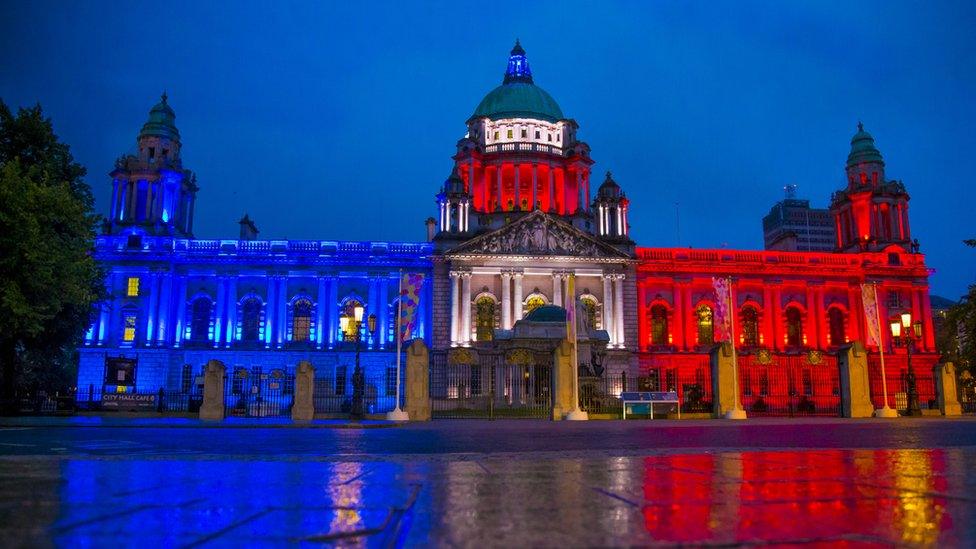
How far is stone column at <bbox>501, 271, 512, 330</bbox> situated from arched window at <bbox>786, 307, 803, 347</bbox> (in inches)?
986

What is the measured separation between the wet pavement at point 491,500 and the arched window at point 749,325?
51.9 m

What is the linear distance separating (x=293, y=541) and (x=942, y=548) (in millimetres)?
3780

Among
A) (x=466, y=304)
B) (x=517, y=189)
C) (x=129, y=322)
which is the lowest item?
(x=129, y=322)

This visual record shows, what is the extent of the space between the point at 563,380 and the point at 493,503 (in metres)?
24.4

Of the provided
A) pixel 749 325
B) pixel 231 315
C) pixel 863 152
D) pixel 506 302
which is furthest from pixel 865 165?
pixel 231 315

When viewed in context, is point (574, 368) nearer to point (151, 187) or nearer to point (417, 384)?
point (417, 384)

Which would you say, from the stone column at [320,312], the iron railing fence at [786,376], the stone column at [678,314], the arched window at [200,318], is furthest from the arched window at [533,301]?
the arched window at [200,318]

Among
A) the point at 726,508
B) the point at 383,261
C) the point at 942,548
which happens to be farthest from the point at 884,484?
the point at 383,261

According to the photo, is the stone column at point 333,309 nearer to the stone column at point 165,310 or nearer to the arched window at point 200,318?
the arched window at point 200,318

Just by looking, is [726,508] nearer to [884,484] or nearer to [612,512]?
[612,512]

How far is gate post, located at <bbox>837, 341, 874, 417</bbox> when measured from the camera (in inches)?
1229

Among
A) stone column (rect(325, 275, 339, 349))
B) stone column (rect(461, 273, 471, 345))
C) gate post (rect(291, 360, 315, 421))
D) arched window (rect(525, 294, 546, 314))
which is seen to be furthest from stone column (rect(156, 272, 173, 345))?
gate post (rect(291, 360, 315, 421))

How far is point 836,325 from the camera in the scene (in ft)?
203

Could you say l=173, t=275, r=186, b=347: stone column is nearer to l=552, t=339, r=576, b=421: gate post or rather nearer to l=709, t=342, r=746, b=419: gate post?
l=552, t=339, r=576, b=421: gate post
